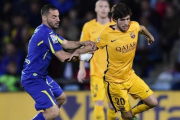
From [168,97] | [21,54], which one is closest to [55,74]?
[21,54]

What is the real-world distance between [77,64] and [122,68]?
3.37m

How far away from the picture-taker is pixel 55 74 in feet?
41.8

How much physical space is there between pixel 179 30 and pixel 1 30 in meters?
4.53

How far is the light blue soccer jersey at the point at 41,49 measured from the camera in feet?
29.5

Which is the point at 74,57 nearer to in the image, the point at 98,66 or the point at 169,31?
the point at 98,66

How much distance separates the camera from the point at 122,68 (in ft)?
30.9

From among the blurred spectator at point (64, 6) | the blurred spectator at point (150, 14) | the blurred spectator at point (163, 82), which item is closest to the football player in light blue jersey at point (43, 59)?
the blurred spectator at point (163, 82)

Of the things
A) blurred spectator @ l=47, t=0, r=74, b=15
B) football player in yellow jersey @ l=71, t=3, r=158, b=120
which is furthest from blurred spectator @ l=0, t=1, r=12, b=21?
football player in yellow jersey @ l=71, t=3, r=158, b=120

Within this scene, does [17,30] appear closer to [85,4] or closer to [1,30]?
[1,30]

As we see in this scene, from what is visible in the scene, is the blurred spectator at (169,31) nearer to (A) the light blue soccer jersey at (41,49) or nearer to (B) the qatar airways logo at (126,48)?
(B) the qatar airways logo at (126,48)

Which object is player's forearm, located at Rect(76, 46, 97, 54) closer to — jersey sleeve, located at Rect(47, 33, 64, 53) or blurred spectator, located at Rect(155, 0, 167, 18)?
jersey sleeve, located at Rect(47, 33, 64, 53)

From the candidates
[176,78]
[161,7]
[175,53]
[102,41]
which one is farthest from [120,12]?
[161,7]

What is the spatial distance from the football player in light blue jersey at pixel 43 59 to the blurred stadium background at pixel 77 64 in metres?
2.35

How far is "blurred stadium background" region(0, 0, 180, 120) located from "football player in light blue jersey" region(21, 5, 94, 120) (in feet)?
7.71
